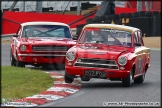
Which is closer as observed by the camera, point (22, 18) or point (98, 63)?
point (98, 63)

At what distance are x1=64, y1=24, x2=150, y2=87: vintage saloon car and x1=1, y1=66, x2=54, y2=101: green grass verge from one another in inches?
29.6

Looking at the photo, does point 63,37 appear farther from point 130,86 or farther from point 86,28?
point 130,86

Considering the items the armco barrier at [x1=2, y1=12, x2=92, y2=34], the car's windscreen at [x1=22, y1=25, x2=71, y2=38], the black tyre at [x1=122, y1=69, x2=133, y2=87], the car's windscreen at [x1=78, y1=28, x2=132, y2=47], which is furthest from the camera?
the armco barrier at [x1=2, y1=12, x2=92, y2=34]

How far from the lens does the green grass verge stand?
1116 centimetres

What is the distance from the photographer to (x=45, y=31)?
18.5 metres

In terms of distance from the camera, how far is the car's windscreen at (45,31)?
60.4 feet

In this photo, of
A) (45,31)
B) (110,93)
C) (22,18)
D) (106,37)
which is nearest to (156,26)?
(22,18)

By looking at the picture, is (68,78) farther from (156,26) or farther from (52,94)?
(156,26)

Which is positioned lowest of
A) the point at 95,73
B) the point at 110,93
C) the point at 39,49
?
the point at 110,93

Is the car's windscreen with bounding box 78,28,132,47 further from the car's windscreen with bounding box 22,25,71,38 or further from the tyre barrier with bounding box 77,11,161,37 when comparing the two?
the tyre barrier with bounding box 77,11,161,37

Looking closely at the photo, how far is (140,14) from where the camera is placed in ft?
107

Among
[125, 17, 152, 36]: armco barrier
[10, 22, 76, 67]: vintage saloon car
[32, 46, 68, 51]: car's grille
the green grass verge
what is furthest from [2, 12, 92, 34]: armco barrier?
the green grass verge

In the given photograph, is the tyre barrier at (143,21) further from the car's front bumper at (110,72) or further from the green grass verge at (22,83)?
the car's front bumper at (110,72)

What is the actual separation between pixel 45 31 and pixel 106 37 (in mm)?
4744
